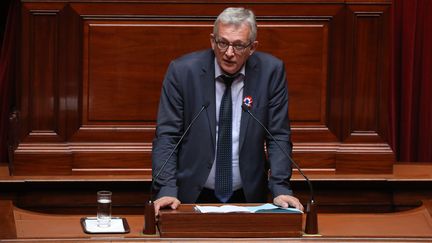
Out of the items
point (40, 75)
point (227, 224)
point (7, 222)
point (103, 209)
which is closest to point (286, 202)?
point (227, 224)

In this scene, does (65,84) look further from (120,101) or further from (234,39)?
(234,39)

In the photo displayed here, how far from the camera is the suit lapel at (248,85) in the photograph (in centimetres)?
348

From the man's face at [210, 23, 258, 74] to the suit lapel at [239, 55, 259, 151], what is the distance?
107 millimetres

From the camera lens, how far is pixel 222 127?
3.47 m

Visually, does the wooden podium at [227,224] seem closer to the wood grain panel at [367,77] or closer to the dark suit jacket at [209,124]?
the dark suit jacket at [209,124]

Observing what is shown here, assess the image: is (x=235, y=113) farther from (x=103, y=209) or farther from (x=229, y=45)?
(x=103, y=209)

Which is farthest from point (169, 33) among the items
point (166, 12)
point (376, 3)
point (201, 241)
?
point (201, 241)

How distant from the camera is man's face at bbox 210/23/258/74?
3332 millimetres

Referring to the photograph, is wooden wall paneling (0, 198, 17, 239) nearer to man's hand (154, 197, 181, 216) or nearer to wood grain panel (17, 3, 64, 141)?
man's hand (154, 197, 181, 216)

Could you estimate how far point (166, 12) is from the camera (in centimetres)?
457

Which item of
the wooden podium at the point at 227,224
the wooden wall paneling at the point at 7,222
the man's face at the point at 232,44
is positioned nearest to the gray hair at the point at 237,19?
the man's face at the point at 232,44

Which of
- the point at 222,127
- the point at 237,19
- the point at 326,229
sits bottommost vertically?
the point at 326,229

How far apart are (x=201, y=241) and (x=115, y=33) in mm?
1847

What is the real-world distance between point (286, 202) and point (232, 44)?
→ 57cm
